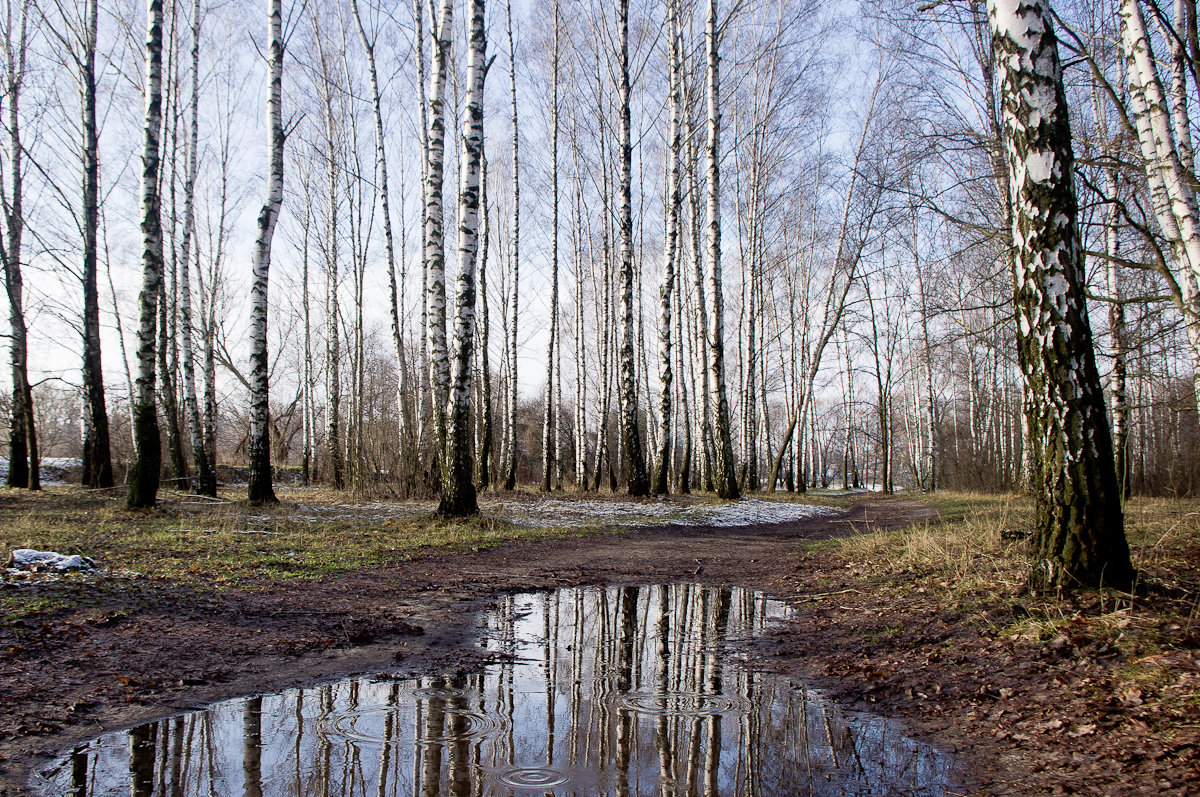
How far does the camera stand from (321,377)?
31859mm

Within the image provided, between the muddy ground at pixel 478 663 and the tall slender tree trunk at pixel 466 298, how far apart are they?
12.1ft

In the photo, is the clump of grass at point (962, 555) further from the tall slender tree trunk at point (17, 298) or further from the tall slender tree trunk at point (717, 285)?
the tall slender tree trunk at point (17, 298)

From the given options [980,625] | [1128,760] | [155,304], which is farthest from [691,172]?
[1128,760]

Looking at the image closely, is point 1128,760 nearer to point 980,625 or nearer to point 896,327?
point 980,625

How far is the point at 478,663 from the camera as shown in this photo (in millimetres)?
3520

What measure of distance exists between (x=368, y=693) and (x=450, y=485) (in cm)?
661

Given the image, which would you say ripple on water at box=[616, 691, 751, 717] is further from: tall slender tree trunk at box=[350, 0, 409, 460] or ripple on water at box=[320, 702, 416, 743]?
tall slender tree trunk at box=[350, 0, 409, 460]

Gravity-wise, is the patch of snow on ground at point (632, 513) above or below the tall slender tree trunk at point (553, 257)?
below

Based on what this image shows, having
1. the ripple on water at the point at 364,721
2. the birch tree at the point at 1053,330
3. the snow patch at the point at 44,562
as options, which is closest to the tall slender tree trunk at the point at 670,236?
the birch tree at the point at 1053,330

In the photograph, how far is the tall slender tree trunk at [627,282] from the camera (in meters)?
14.1

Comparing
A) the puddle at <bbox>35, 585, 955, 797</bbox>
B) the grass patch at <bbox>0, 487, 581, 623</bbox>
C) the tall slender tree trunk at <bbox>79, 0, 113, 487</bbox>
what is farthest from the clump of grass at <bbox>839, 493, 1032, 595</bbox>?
the tall slender tree trunk at <bbox>79, 0, 113, 487</bbox>

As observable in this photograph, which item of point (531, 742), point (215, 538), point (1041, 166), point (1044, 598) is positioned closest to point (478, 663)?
point (531, 742)

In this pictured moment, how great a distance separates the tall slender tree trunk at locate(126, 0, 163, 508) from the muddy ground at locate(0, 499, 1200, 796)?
228 inches

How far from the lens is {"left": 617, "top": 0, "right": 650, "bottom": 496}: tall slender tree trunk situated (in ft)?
46.3
